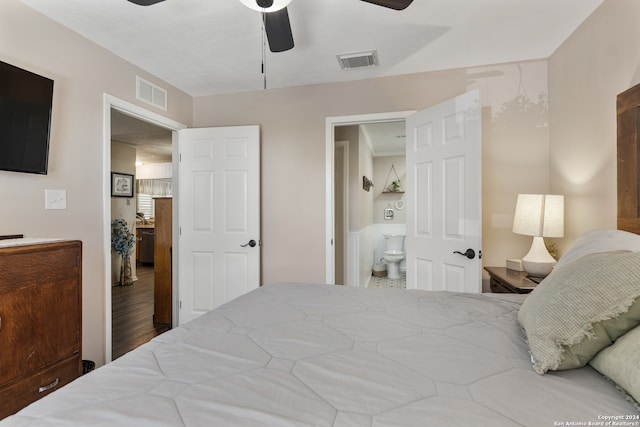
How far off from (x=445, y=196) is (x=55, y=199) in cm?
278

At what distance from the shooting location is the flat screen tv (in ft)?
5.74

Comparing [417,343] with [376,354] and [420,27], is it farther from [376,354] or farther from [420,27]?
[420,27]

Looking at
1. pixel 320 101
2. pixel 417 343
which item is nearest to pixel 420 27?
pixel 320 101

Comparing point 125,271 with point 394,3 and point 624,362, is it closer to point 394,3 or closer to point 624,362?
point 394,3

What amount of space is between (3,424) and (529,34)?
3178mm

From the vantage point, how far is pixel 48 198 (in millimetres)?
2033

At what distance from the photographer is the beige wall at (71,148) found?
187 centimetres

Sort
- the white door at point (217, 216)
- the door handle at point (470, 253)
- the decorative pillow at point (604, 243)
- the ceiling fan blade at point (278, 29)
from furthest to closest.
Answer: the white door at point (217, 216), the door handle at point (470, 253), the ceiling fan blade at point (278, 29), the decorative pillow at point (604, 243)

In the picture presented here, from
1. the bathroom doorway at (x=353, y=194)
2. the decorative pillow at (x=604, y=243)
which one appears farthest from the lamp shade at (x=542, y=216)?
the bathroom doorway at (x=353, y=194)

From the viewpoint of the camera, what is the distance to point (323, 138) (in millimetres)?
3141

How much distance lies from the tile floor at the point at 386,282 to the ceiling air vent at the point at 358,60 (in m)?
3.41

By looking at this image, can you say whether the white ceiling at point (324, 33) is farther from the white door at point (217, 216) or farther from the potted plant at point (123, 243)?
the potted plant at point (123, 243)

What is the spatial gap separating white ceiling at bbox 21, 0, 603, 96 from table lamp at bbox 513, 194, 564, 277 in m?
1.19

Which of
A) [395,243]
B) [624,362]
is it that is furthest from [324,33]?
[395,243]
